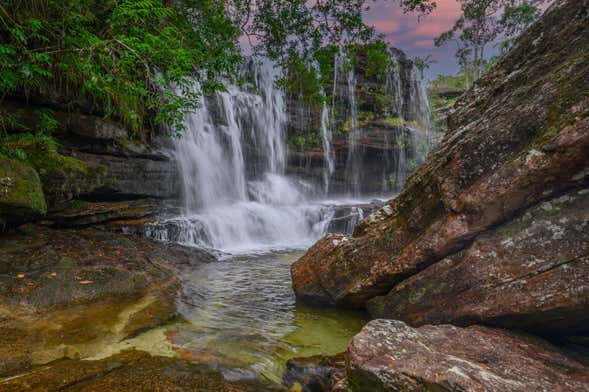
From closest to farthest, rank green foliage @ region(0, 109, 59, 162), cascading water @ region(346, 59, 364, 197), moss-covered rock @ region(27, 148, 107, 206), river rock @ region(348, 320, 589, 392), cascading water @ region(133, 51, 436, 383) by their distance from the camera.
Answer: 1. river rock @ region(348, 320, 589, 392)
2. cascading water @ region(133, 51, 436, 383)
3. green foliage @ region(0, 109, 59, 162)
4. moss-covered rock @ region(27, 148, 107, 206)
5. cascading water @ region(346, 59, 364, 197)

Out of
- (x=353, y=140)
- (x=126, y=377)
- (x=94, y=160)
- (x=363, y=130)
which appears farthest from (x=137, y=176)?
(x=363, y=130)

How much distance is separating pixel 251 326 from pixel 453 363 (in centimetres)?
296

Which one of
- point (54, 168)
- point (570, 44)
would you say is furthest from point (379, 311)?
point (54, 168)

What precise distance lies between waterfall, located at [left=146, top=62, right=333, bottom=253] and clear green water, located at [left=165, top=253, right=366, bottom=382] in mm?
4117

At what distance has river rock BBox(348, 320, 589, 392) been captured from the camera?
7.40 feet

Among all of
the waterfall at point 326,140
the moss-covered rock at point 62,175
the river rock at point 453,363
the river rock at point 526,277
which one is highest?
the waterfall at point 326,140

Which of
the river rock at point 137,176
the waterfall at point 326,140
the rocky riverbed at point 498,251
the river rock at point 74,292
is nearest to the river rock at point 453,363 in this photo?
the rocky riverbed at point 498,251

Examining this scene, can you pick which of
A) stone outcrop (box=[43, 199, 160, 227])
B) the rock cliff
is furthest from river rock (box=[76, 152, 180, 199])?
the rock cliff

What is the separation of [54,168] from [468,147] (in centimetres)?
844

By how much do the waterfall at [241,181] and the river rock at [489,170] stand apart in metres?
6.60

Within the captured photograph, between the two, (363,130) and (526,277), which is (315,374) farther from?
(363,130)

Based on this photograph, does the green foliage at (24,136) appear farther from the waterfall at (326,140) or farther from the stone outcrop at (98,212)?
the waterfall at (326,140)

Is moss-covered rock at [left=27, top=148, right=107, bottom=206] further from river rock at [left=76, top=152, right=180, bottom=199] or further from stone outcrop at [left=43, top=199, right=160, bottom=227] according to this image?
river rock at [left=76, top=152, right=180, bottom=199]

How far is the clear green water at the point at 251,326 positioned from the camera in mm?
3529
